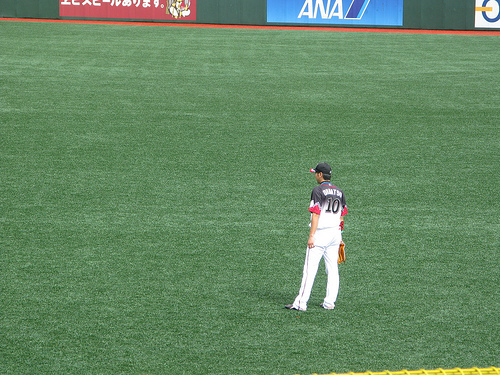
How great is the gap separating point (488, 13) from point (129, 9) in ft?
50.3

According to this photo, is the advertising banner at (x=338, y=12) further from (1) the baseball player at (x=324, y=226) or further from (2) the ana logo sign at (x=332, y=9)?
(1) the baseball player at (x=324, y=226)

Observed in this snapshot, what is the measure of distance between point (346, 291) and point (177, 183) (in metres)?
5.74

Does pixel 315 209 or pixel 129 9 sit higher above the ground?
pixel 129 9

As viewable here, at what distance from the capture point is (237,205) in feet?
41.4

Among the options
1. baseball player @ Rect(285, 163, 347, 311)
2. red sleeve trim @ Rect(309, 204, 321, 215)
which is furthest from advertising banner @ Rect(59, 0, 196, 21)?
red sleeve trim @ Rect(309, 204, 321, 215)

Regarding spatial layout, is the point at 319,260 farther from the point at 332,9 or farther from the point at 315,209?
the point at 332,9

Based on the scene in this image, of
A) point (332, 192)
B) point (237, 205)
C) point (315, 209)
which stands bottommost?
point (237, 205)

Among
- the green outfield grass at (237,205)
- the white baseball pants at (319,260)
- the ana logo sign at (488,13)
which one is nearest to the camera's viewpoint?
the green outfield grass at (237,205)

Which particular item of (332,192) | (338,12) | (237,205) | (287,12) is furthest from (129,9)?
(332,192)

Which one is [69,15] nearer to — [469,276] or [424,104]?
[424,104]

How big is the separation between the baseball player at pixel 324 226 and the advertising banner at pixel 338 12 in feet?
70.4

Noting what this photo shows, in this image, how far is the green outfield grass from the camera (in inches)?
294

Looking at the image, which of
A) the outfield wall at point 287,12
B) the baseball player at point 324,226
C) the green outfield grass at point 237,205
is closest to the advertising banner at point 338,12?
the outfield wall at point 287,12

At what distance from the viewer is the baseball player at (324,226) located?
7.66 m
